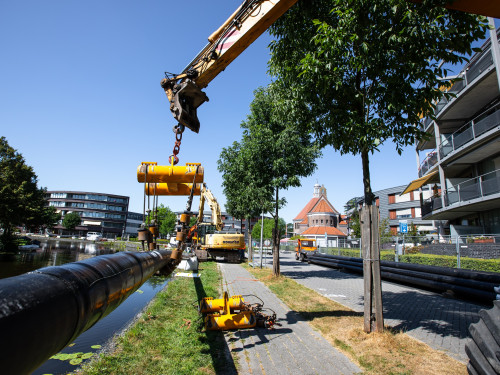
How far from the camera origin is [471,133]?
59.5 ft

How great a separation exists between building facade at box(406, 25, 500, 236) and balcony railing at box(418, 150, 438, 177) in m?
0.09

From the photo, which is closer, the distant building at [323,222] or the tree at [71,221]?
the distant building at [323,222]

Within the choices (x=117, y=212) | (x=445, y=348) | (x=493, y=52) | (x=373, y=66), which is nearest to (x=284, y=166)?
(x=373, y=66)

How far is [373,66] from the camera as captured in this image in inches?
221

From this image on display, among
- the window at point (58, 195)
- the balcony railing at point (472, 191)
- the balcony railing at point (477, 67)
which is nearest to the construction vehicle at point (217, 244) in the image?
the balcony railing at point (472, 191)

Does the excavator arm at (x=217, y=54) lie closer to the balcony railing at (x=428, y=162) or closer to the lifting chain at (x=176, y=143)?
the lifting chain at (x=176, y=143)

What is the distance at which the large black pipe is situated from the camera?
1.14 m

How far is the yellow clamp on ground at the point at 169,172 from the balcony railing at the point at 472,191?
17702 millimetres

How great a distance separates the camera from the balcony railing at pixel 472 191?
1641 centimetres

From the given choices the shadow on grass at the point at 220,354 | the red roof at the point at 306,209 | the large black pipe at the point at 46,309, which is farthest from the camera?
the red roof at the point at 306,209

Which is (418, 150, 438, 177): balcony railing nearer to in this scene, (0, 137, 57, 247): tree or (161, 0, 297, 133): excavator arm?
(161, 0, 297, 133): excavator arm

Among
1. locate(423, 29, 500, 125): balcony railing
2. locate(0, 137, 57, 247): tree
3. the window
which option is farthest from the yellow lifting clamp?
the window

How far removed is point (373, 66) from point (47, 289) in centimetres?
618

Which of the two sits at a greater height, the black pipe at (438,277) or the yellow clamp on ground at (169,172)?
the yellow clamp on ground at (169,172)
